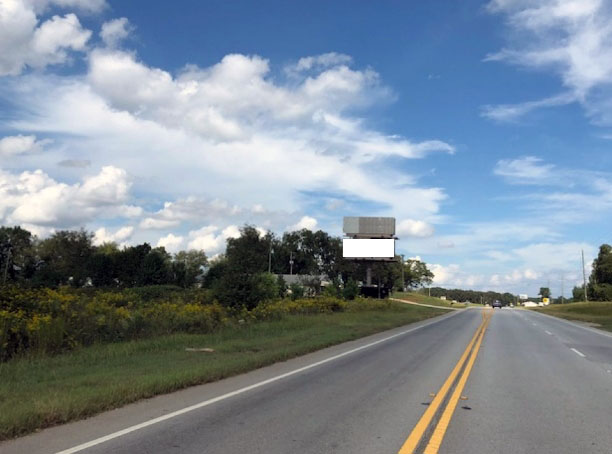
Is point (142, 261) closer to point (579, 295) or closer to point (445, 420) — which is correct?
point (445, 420)

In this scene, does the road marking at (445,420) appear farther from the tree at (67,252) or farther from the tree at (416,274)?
the tree at (416,274)

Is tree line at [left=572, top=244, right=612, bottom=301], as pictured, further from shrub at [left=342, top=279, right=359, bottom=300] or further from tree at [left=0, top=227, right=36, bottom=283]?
tree at [left=0, top=227, right=36, bottom=283]

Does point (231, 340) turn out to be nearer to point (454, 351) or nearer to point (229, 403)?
point (454, 351)

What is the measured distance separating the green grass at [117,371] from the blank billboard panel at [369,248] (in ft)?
220

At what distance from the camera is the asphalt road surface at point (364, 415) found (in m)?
6.55

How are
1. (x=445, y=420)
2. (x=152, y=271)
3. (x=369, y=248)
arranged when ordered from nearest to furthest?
(x=445, y=420), (x=369, y=248), (x=152, y=271)

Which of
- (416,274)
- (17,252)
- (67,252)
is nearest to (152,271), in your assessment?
(67,252)

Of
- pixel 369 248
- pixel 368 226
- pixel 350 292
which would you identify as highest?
pixel 368 226

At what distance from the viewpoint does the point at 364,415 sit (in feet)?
26.8

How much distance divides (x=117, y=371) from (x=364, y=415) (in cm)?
579

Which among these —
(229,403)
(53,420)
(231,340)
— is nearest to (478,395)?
(229,403)

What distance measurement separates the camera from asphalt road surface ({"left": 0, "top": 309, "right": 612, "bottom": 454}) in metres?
6.55

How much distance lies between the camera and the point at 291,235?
486ft

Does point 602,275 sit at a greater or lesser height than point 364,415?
greater
